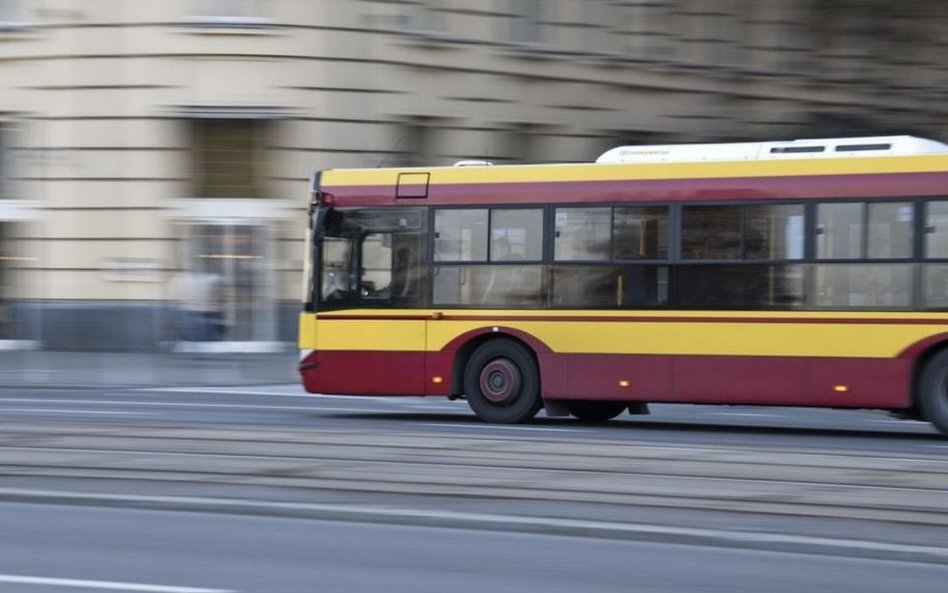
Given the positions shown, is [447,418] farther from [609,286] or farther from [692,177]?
[692,177]

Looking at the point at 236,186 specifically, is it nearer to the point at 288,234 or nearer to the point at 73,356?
the point at 288,234

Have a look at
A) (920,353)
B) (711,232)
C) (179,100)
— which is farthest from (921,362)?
(179,100)

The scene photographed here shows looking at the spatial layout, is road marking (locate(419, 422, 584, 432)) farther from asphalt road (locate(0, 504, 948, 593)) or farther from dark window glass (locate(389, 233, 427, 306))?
asphalt road (locate(0, 504, 948, 593))

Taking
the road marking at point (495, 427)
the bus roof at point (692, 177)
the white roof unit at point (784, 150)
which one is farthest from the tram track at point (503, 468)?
the white roof unit at point (784, 150)

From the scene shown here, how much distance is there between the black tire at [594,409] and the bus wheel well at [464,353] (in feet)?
3.80

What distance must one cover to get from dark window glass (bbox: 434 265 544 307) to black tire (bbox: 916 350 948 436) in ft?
11.8

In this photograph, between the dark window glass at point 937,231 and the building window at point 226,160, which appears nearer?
the dark window glass at point 937,231

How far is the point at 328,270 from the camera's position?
16.6 m

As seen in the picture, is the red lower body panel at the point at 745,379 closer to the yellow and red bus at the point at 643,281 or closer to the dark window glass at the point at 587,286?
the yellow and red bus at the point at 643,281

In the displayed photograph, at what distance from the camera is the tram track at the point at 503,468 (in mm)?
9703

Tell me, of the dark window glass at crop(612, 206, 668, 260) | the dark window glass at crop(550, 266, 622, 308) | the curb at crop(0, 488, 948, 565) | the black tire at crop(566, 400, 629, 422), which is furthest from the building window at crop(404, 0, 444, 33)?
the curb at crop(0, 488, 948, 565)

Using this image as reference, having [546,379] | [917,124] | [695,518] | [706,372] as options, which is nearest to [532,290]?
[546,379]

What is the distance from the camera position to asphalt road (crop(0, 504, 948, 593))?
7281 millimetres

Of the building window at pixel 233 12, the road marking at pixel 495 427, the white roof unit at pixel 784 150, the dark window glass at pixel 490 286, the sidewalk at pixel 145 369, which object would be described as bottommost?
the sidewalk at pixel 145 369
